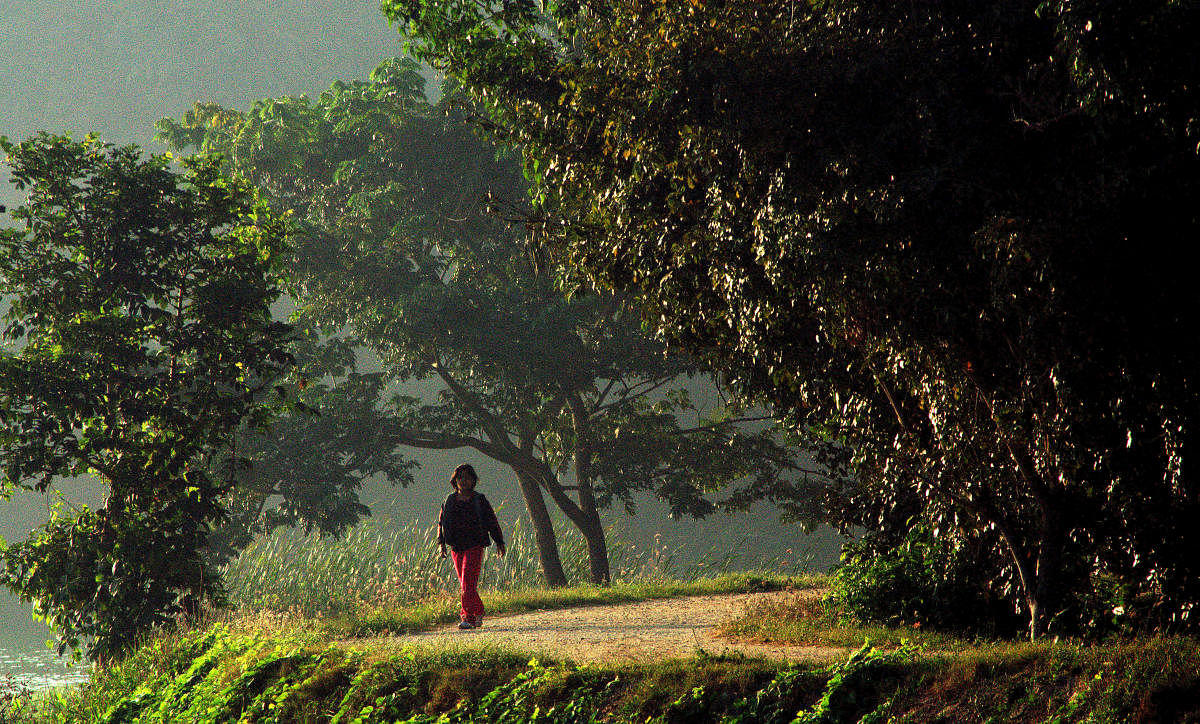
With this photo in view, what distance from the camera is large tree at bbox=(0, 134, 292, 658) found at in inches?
395

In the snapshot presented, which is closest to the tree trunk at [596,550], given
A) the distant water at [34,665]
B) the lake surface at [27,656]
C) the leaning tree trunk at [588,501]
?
the leaning tree trunk at [588,501]

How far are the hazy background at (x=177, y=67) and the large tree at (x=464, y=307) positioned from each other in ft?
90.7

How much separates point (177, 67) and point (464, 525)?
64.6 meters

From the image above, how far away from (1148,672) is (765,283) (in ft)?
10.6

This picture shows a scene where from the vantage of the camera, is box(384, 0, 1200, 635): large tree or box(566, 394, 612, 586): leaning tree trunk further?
box(566, 394, 612, 586): leaning tree trunk

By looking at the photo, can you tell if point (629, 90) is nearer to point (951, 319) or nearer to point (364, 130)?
point (951, 319)

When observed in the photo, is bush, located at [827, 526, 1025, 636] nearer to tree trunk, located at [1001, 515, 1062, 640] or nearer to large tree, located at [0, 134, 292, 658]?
tree trunk, located at [1001, 515, 1062, 640]

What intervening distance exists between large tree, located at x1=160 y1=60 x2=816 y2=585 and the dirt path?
523 cm

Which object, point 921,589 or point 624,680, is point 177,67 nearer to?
point 921,589

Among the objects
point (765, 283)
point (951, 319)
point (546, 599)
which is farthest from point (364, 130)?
point (951, 319)

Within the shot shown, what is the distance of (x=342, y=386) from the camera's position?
18.9m

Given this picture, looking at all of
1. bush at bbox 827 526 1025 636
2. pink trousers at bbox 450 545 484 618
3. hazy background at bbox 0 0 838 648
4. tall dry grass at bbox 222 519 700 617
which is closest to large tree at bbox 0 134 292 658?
pink trousers at bbox 450 545 484 618

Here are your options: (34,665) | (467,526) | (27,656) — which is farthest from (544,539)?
(27,656)

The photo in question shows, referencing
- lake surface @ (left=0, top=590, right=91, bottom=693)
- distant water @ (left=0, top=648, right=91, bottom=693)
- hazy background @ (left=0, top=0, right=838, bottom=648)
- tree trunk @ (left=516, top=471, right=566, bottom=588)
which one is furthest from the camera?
hazy background @ (left=0, top=0, right=838, bottom=648)
